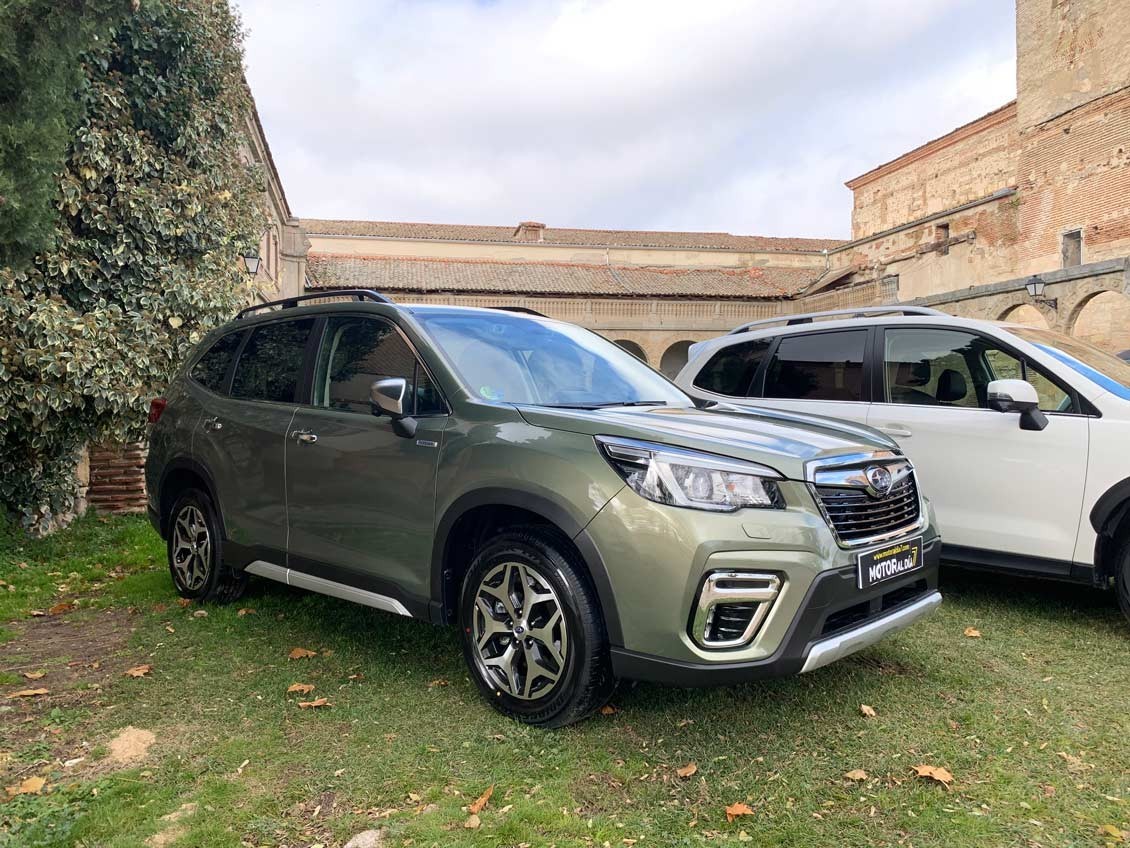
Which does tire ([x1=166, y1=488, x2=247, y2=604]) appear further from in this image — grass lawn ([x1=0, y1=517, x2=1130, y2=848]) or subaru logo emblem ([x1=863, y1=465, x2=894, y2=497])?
subaru logo emblem ([x1=863, y1=465, x2=894, y2=497])

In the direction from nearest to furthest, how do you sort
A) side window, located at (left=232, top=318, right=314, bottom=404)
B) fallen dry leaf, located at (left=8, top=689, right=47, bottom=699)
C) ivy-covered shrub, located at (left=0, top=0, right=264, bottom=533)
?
fallen dry leaf, located at (left=8, top=689, right=47, bottom=699), side window, located at (left=232, top=318, right=314, bottom=404), ivy-covered shrub, located at (left=0, top=0, right=264, bottom=533)

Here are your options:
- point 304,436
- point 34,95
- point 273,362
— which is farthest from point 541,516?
point 34,95

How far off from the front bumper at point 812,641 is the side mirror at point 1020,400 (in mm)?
1884

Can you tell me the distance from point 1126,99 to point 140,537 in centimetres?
2925

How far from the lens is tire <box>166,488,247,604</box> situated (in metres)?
4.95

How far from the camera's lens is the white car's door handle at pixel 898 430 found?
16.9 feet

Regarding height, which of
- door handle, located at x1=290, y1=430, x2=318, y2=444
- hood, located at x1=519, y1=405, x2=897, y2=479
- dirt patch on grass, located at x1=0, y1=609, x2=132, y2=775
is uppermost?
hood, located at x1=519, y1=405, x2=897, y2=479

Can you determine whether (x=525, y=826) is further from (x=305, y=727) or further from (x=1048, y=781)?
(x=1048, y=781)

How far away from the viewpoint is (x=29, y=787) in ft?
9.66

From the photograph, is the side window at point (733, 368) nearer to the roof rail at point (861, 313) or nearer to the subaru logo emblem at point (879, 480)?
the roof rail at point (861, 313)

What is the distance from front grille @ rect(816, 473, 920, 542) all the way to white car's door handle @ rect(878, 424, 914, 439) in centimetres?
175

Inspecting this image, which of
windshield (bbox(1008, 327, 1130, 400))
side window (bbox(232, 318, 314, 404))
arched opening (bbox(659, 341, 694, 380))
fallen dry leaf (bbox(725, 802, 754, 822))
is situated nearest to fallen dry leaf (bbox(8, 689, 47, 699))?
side window (bbox(232, 318, 314, 404))

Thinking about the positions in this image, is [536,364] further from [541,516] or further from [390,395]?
[541,516]

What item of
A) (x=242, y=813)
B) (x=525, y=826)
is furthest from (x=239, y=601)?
(x=525, y=826)
